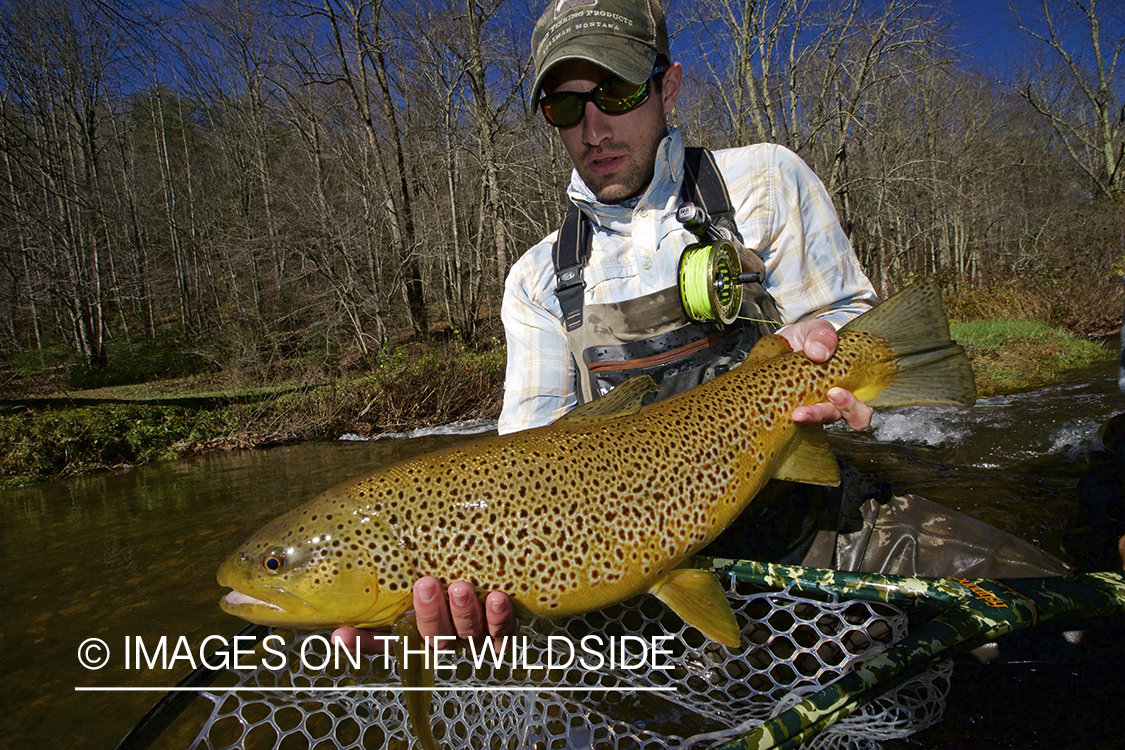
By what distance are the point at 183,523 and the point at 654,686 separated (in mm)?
6496

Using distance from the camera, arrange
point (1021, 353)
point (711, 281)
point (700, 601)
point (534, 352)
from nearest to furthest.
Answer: point (700, 601), point (711, 281), point (534, 352), point (1021, 353)

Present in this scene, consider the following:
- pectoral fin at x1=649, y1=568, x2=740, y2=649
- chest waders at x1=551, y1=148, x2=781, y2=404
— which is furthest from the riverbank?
pectoral fin at x1=649, y1=568, x2=740, y2=649

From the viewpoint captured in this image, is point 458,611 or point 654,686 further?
point 654,686

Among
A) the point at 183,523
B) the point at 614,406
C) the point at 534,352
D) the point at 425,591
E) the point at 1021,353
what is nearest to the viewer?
the point at 425,591

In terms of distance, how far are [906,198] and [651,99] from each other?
106ft

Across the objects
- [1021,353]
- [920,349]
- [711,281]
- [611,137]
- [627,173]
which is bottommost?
[1021,353]

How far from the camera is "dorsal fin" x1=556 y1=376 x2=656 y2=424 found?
2.32 metres

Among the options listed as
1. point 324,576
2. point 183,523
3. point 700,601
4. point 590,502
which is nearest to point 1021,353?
point 700,601

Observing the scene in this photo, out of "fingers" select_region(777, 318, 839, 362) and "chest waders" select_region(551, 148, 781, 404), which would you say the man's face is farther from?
"fingers" select_region(777, 318, 839, 362)

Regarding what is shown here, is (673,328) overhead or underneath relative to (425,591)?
overhead

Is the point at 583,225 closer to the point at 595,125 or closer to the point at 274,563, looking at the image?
the point at 595,125

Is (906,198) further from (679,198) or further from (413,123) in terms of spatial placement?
(679,198)

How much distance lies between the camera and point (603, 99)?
2.80 meters
